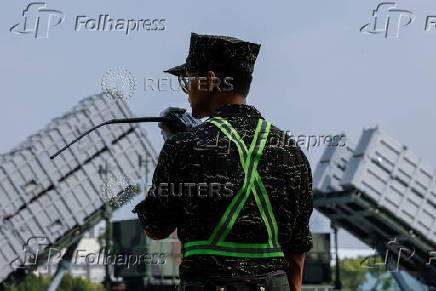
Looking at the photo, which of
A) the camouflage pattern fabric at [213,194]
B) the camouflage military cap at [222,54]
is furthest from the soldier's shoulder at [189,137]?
the camouflage military cap at [222,54]

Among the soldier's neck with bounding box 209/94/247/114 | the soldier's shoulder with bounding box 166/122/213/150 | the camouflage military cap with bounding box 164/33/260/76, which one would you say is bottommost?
the soldier's shoulder with bounding box 166/122/213/150

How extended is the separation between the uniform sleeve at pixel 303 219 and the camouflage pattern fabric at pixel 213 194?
7 cm

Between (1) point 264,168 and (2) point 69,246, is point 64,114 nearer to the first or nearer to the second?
(2) point 69,246

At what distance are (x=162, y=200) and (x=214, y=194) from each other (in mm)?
170

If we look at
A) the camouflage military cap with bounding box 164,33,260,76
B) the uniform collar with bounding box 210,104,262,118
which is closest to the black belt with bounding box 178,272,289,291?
the uniform collar with bounding box 210,104,262,118

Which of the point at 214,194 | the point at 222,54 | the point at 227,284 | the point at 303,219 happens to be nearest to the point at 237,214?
the point at 214,194

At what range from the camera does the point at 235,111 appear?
8.29 feet

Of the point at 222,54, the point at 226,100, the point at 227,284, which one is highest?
the point at 222,54

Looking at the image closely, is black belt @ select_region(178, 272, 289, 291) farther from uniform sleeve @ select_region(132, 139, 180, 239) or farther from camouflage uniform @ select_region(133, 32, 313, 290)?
uniform sleeve @ select_region(132, 139, 180, 239)

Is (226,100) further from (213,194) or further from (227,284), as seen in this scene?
(227,284)

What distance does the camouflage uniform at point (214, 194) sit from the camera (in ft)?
7.72

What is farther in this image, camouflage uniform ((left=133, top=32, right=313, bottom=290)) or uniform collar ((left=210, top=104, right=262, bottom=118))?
uniform collar ((left=210, top=104, right=262, bottom=118))

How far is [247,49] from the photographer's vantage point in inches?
102

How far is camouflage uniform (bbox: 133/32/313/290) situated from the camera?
7.72 feet
